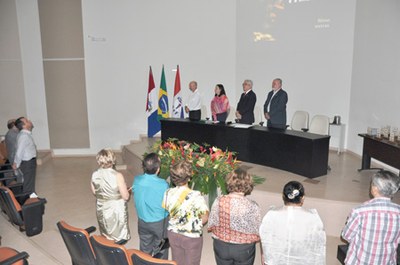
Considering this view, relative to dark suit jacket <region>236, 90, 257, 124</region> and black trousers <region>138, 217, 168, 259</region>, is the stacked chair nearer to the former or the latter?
black trousers <region>138, 217, 168, 259</region>

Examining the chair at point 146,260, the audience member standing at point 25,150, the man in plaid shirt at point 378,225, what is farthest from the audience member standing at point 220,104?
the chair at point 146,260

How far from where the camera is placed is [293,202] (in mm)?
2416

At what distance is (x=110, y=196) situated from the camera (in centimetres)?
346

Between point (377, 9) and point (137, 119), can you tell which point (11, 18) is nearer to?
point (137, 119)

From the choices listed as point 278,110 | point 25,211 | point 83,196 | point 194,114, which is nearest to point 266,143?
point 278,110

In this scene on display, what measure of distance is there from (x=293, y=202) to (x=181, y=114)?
20.9 ft

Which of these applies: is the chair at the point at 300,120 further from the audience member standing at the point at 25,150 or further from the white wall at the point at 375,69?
the audience member standing at the point at 25,150

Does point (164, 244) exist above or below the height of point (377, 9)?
below

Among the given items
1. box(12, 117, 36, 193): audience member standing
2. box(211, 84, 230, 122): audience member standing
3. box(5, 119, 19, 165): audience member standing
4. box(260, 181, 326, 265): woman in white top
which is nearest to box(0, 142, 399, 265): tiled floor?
box(12, 117, 36, 193): audience member standing

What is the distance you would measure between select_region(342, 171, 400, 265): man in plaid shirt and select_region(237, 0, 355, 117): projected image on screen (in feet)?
18.9

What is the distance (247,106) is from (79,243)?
459 cm

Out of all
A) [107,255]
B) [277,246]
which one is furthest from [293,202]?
[107,255]

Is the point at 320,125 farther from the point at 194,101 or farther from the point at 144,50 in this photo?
the point at 144,50

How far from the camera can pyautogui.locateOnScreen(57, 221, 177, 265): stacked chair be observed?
2.43 metres
